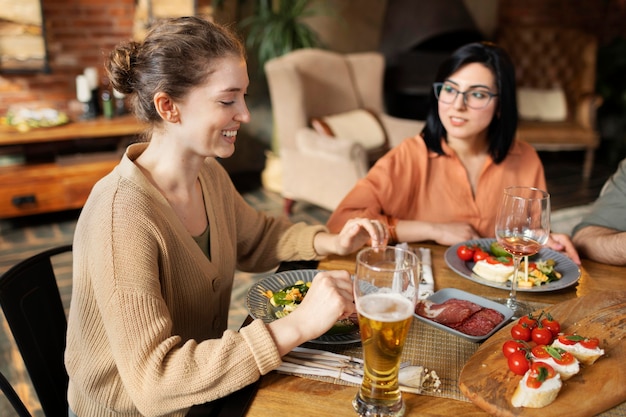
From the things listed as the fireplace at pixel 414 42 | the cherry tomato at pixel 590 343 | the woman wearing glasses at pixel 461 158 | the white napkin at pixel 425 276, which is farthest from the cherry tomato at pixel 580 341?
the fireplace at pixel 414 42

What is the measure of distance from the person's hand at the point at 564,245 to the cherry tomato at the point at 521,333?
52cm

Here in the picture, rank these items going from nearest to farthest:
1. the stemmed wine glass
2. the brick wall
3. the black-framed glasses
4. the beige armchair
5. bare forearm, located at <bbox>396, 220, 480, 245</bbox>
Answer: the stemmed wine glass < bare forearm, located at <bbox>396, 220, 480, 245</bbox> < the black-framed glasses < the beige armchair < the brick wall

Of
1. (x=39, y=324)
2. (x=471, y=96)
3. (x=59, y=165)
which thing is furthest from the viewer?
(x=59, y=165)

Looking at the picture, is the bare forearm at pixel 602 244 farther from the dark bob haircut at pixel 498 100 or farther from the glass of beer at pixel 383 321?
the glass of beer at pixel 383 321

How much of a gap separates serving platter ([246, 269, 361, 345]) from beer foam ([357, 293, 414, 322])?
22 cm

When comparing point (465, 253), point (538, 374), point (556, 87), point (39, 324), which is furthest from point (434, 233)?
point (556, 87)

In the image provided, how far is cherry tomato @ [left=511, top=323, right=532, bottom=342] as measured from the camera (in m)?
1.08

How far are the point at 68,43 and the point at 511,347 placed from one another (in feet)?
14.2

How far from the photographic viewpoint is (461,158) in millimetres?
1985

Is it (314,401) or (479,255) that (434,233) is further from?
(314,401)

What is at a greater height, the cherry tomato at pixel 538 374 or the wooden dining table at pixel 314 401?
the cherry tomato at pixel 538 374

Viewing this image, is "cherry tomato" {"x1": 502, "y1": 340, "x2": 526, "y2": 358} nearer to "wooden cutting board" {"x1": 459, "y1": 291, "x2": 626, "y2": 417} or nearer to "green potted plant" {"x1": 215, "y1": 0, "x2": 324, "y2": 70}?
"wooden cutting board" {"x1": 459, "y1": 291, "x2": 626, "y2": 417}

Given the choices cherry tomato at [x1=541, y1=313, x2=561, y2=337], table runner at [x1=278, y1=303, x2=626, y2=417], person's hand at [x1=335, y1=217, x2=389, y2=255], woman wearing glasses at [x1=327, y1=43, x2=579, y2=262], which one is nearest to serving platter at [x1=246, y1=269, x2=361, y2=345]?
table runner at [x1=278, y1=303, x2=626, y2=417]

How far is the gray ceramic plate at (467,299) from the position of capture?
1134 mm
